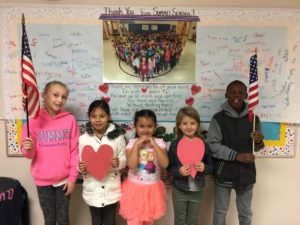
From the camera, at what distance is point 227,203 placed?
223cm

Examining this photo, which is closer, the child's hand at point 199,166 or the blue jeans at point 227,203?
the child's hand at point 199,166

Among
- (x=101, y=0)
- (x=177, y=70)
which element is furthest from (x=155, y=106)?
(x=101, y=0)

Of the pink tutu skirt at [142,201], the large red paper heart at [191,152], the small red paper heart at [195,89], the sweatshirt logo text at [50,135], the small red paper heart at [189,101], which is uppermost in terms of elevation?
the small red paper heart at [195,89]

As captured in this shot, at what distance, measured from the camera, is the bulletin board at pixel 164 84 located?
2.25 m

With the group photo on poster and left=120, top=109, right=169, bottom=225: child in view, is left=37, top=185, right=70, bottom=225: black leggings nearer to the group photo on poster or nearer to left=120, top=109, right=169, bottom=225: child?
left=120, top=109, right=169, bottom=225: child

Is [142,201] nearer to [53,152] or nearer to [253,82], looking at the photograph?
[53,152]

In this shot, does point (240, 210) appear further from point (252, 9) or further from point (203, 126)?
point (252, 9)

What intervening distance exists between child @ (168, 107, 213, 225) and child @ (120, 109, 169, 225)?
0.31 feet

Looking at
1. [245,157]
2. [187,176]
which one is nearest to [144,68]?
[187,176]

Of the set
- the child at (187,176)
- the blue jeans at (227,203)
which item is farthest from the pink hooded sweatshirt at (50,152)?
the blue jeans at (227,203)

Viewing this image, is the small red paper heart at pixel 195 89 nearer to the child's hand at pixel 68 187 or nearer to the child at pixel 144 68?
the child at pixel 144 68

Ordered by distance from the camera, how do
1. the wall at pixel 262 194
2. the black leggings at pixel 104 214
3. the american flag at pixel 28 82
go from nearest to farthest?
the american flag at pixel 28 82 < the black leggings at pixel 104 214 < the wall at pixel 262 194

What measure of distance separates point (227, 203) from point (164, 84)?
101 centimetres

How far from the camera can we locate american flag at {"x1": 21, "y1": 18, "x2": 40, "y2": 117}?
1854 millimetres
